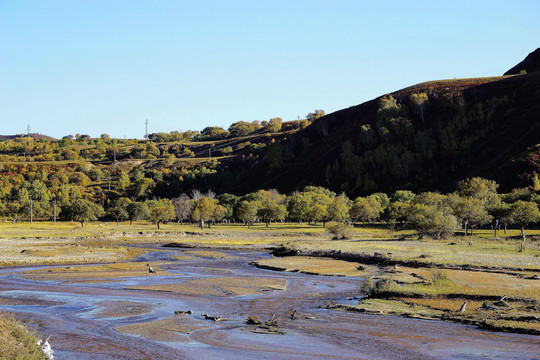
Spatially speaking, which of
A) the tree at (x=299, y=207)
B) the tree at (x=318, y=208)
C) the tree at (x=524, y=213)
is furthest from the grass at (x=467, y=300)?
the tree at (x=299, y=207)

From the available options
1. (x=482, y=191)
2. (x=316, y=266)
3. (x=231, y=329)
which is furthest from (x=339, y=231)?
(x=231, y=329)

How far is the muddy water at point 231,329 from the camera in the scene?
2502 centimetres

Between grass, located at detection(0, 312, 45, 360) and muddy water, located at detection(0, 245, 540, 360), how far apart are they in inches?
154

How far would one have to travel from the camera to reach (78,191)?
193 metres

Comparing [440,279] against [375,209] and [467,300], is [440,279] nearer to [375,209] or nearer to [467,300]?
[467,300]

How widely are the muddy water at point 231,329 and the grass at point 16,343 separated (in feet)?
12.9

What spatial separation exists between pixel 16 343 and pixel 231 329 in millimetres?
12233

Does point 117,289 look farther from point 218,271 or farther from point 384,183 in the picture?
point 384,183

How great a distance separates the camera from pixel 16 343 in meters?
19.7

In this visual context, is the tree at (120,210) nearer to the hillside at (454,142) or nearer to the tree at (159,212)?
the tree at (159,212)

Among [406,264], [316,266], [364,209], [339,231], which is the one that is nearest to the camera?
[406,264]

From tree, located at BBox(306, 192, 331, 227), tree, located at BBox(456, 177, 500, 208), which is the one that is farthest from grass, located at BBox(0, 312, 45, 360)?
tree, located at BBox(306, 192, 331, 227)

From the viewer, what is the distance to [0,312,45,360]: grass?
1867 centimetres

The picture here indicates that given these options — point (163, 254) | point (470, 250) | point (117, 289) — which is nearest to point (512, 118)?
point (470, 250)
